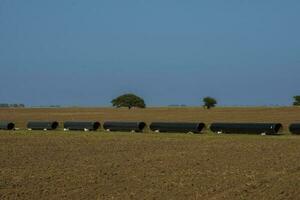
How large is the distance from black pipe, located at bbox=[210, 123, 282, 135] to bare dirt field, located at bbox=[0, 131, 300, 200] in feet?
37.4

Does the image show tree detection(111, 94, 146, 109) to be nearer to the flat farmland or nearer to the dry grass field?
the flat farmland

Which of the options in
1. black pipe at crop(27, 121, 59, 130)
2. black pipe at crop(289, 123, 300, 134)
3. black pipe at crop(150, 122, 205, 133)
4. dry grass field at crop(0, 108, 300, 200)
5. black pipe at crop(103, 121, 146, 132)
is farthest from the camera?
black pipe at crop(27, 121, 59, 130)

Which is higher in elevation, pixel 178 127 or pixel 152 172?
pixel 178 127

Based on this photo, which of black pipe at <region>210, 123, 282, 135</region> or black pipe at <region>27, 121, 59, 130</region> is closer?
black pipe at <region>210, 123, 282, 135</region>

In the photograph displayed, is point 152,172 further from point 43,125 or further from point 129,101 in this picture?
point 129,101

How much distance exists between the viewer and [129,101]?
468 ft

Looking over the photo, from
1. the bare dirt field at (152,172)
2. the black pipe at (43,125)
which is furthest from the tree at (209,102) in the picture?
the bare dirt field at (152,172)

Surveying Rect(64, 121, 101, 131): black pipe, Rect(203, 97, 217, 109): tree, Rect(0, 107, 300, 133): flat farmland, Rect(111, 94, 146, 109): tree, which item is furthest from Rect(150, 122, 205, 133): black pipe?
Rect(111, 94, 146, 109): tree

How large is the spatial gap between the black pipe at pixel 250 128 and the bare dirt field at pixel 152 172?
1139 cm

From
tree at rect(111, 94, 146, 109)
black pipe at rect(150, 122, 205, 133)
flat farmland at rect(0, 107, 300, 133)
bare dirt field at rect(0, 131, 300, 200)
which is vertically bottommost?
bare dirt field at rect(0, 131, 300, 200)

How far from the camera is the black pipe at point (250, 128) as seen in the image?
136 feet

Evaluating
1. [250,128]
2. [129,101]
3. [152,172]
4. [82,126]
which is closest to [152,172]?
[152,172]

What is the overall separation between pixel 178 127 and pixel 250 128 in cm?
640

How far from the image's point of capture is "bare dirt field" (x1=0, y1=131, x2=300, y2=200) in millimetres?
15695
